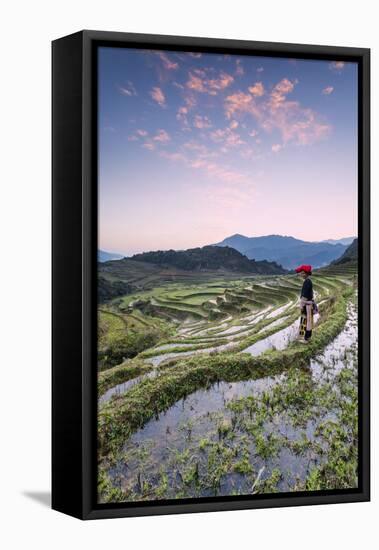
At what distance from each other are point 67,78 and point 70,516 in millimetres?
3286

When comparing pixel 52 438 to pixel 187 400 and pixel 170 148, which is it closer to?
pixel 187 400

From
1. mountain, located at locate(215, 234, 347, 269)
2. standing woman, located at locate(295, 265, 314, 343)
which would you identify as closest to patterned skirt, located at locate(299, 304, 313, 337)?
standing woman, located at locate(295, 265, 314, 343)

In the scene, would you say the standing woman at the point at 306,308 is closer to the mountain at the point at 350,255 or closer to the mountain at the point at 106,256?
the mountain at the point at 350,255

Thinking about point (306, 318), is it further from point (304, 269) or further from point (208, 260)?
point (208, 260)

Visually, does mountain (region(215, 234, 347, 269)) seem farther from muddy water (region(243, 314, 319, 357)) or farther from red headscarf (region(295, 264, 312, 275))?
muddy water (region(243, 314, 319, 357))

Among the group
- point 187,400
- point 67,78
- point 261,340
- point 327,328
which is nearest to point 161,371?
point 187,400

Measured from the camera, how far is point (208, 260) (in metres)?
8.77

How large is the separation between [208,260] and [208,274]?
109mm

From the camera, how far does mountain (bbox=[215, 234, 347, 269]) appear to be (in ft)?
29.0

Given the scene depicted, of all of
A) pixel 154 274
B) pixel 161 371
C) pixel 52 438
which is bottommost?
pixel 52 438

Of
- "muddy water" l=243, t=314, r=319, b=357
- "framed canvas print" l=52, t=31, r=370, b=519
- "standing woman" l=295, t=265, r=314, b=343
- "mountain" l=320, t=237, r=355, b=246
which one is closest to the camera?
"framed canvas print" l=52, t=31, r=370, b=519

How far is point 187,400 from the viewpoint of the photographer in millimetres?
8570

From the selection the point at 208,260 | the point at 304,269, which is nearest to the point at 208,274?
the point at 208,260

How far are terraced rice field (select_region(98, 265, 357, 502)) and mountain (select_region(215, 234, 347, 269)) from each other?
13cm
